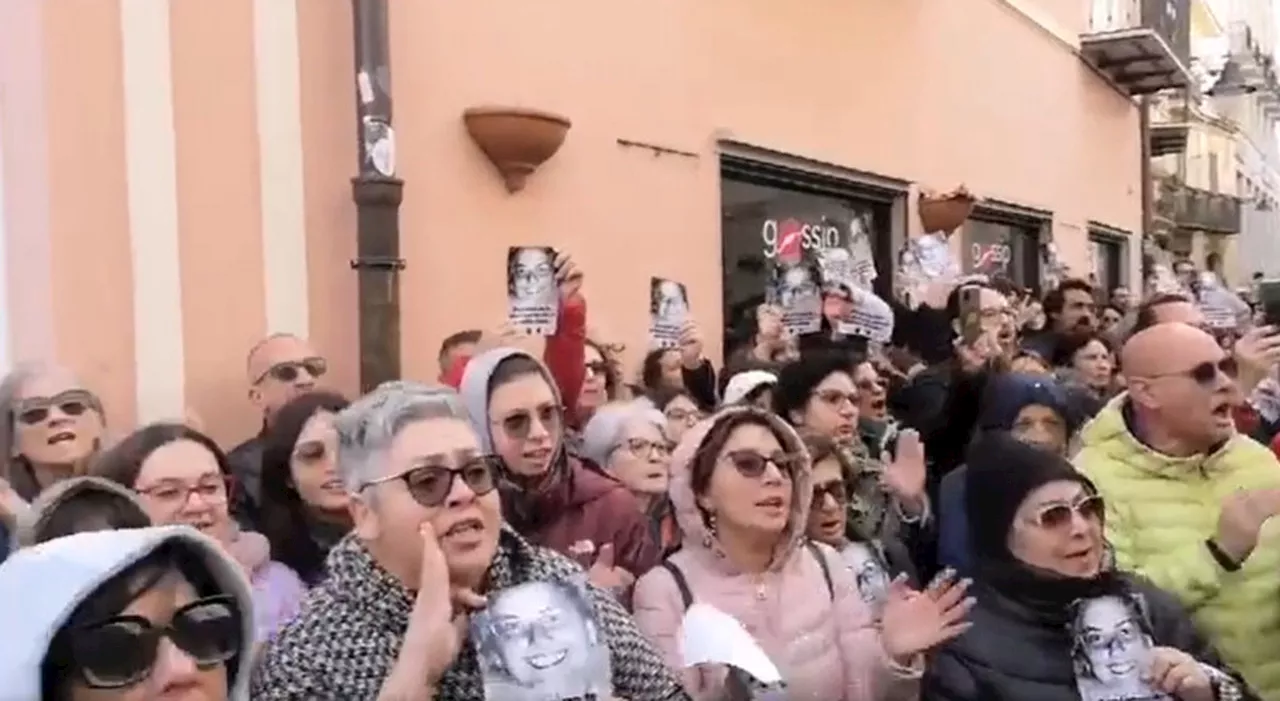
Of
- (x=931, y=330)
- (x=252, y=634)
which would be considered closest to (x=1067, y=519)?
(x=252, y=634)

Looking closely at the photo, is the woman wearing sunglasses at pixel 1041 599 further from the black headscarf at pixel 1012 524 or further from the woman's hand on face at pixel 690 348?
the woman's hand on face at pixel 690 348

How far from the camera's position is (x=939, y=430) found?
582cm

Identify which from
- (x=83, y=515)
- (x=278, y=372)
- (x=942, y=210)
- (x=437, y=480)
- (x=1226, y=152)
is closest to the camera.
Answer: (x=437, y=480)

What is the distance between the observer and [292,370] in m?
5.09

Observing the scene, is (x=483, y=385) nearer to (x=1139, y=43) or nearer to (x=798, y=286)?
(x=798, y=286)

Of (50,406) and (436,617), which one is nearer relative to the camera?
(436,617)

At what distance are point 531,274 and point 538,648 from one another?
2.74 meters

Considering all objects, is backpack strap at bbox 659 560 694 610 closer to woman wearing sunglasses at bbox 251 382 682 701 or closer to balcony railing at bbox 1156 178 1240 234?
woman wearing sunglasses at bbox 251 382 682 701

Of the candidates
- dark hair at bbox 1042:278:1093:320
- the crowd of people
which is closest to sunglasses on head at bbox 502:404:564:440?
the crowd of people

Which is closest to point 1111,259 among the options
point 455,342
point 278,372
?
point 455,342

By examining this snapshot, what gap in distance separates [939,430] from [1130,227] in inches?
520

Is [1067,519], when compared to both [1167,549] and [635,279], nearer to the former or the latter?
[1167,549]

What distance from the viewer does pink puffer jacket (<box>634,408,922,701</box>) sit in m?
3.36

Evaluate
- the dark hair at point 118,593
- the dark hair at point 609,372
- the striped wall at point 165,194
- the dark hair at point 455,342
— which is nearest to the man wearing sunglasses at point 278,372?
the striped wall at point 165,194
